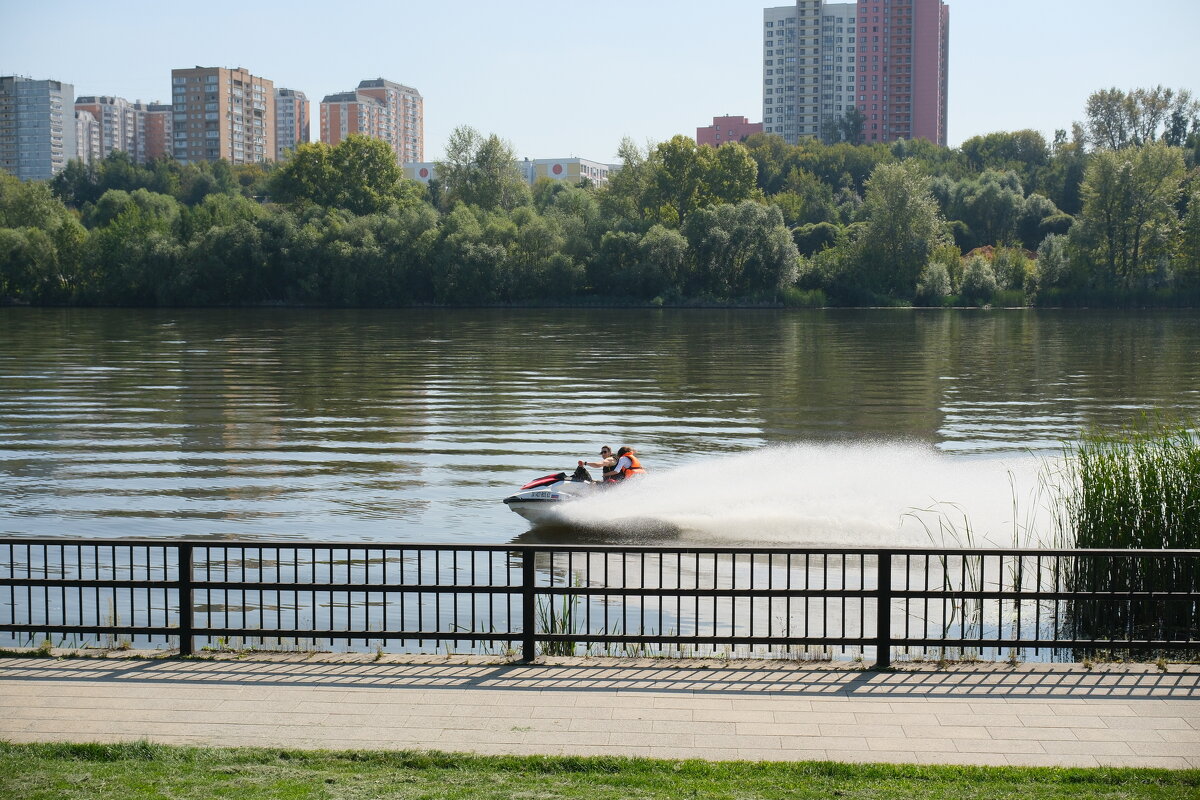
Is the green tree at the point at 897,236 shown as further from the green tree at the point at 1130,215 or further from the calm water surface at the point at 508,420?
the calm water surface at the point at 508,420

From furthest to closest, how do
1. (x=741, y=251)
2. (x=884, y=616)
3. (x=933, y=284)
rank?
(x=741, y=251) < (x=933, y=284) < (x=884, y=616)

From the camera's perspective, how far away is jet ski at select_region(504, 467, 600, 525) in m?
23.9

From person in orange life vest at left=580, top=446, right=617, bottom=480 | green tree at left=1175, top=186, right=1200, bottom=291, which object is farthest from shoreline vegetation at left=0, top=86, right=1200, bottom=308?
person in orange life vest at left=580, top=446, right=617, bottom=480

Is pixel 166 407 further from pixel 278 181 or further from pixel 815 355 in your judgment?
pixel 278 181

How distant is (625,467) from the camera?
2550 cm

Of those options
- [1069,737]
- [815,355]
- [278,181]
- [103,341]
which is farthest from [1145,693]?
[278,181]

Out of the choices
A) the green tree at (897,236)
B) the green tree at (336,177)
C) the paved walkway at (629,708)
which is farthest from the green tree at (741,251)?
the paved walkway at (629,708)

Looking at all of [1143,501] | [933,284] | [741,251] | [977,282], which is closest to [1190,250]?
[977,282]

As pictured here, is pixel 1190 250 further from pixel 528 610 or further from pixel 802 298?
pixel 528 610

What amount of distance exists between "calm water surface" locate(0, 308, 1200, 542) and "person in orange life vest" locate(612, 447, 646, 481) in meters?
0.75

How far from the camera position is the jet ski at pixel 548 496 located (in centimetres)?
2388

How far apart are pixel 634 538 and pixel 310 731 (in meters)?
14.2

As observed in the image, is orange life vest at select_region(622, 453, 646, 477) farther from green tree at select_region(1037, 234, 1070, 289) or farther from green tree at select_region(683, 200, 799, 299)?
green tree at select_region(1037, 234, 1070, 289)

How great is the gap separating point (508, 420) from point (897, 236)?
92.7 metres
